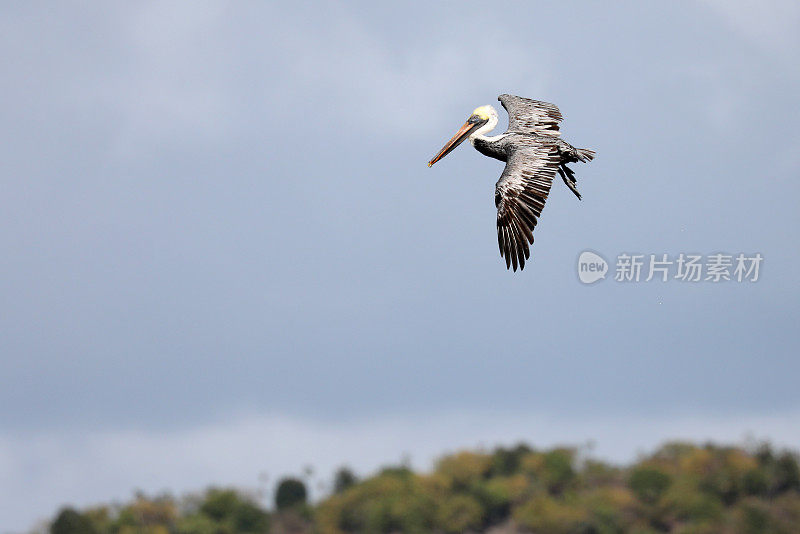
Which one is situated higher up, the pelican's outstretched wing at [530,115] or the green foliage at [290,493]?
the pelican's outstretched wing at [530,115]

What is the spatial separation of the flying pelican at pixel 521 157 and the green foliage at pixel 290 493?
143 m

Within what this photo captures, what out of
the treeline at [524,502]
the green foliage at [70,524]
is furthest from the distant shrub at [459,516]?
the green foliage at [70,524]

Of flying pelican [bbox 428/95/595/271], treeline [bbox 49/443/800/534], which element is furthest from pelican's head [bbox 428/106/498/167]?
treeline [bbox 49/443/800/534]

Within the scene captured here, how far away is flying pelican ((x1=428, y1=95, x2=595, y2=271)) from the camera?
74.8 feet

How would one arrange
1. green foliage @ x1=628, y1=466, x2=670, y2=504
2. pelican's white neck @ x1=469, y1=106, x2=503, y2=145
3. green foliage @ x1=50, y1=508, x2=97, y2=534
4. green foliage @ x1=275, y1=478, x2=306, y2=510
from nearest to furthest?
1. pelican's white neck @ x1=469, y1=106, x2=503, y2=145
2. green foliage @ x1=50, y1=508, x2=97, y2=534
3. green foliage @ x1=628, y1=466, x2=670, y2=504
4. green foliage @ x1=275, y1=478, x2=306, y2=510

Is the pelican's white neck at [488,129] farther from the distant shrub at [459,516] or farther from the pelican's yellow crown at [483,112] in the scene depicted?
the distant shrub at [459,516]

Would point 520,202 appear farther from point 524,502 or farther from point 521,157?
point 524,502

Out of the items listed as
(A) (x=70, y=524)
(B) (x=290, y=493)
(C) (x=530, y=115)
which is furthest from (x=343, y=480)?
(C) (x=530, y=115)

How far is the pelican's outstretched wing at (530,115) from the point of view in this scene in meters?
26.0

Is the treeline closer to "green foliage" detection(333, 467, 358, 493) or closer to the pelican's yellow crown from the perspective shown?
"green foliage" detection(333, 467, 358, 493)

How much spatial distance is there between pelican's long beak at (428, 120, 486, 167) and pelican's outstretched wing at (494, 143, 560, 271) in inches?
100

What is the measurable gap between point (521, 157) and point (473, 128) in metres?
2.40

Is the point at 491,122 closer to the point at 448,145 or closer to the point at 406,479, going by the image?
the point at 448,145

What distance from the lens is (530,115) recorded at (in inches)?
→ 1056
